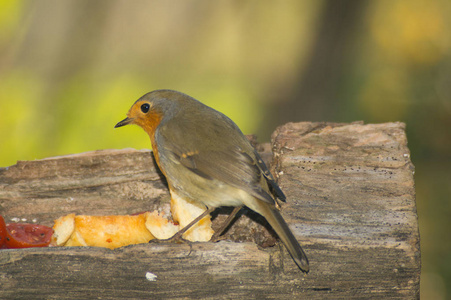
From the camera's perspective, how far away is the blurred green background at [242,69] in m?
5.73

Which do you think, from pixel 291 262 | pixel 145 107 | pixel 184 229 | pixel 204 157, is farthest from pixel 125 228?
pixel 291 262

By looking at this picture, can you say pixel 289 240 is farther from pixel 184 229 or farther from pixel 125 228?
pixel 125 228

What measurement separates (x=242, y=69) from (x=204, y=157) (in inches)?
156

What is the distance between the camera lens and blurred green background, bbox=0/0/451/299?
5730 millimetres

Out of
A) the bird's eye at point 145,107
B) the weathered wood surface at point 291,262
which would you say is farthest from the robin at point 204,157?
the weathered wood surface at point 291,262

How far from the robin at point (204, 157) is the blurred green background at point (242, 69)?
5.54 ft

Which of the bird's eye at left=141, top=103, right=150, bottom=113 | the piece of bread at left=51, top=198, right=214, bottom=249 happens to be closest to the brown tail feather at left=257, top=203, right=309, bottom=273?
the piece of bread at left=51, top=198, right=214, bottom=249

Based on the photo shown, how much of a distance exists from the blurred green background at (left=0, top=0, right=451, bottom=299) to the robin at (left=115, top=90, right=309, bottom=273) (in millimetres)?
1688

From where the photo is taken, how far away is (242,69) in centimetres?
717

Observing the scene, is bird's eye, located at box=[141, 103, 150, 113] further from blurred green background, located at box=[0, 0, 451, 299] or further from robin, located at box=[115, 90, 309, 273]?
blurred green background, located at box=[0, 0, 451, 299]

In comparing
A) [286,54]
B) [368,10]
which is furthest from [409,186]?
[286,54]

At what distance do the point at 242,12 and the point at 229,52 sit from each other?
62cm

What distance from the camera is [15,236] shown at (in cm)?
352

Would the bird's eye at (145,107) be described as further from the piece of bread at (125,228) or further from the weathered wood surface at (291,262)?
the weathered wood surface at (291,262)
